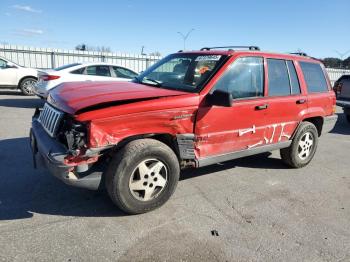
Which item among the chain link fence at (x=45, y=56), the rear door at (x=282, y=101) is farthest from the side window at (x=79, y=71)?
the chain link fence at (x=45, y=56)

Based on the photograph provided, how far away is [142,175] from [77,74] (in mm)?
7450

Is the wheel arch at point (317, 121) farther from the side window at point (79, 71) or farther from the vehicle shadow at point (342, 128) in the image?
the side window at point (79, 71)

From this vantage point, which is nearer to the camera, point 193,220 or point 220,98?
point 193,220

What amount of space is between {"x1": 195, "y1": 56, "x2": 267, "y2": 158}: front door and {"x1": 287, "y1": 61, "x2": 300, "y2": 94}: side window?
2.49 ft

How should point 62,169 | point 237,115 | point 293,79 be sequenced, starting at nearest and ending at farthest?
point 62,169, point 237,115, point 293,79

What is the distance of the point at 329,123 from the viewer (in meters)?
5.98

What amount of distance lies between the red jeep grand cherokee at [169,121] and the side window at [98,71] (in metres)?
5.90

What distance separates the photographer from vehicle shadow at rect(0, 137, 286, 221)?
Result: 143 inches

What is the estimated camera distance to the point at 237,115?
4.29 metres

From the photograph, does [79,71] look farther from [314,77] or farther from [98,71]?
[314,77]

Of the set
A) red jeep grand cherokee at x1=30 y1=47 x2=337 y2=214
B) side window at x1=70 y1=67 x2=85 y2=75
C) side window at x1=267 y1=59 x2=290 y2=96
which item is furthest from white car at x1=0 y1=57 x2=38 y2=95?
side window at x1=267 y1=59 x2=290 y2=96

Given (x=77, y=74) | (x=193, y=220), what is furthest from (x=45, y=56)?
(x=193, y=220)

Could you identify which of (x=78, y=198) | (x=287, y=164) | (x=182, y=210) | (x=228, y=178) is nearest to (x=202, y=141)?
(x=182, y=210)

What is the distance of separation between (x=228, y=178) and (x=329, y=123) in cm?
245
